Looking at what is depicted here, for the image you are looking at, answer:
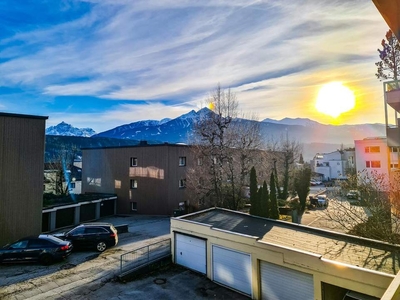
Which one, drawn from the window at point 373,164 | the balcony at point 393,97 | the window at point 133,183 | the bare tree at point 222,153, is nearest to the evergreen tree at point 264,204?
the bare tree at point 222,153

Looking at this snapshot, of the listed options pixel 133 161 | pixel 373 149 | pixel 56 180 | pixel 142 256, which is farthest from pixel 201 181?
pixel 373 149

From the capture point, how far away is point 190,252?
1438 centimetres

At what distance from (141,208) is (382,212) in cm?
2422

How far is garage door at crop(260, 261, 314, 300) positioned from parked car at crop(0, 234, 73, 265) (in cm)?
1097

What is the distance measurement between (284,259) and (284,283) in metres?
1.04

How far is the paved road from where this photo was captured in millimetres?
11242

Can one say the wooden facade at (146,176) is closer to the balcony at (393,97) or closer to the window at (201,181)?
the window at (201,181)

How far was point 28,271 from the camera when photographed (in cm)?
1354

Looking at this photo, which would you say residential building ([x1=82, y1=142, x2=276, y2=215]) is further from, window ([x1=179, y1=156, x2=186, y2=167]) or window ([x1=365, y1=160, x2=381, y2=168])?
window ([x1=365, y1=160, x2=381, y2=168])

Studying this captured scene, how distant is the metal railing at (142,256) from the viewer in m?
13.9

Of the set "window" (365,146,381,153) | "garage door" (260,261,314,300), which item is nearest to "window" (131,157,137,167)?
"garage door" (260,261,314,300)

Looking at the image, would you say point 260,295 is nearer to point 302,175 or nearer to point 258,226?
point 258,226

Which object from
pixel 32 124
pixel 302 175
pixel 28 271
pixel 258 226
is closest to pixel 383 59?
pixel 302 175

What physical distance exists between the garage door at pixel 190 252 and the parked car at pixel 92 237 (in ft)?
15.8
